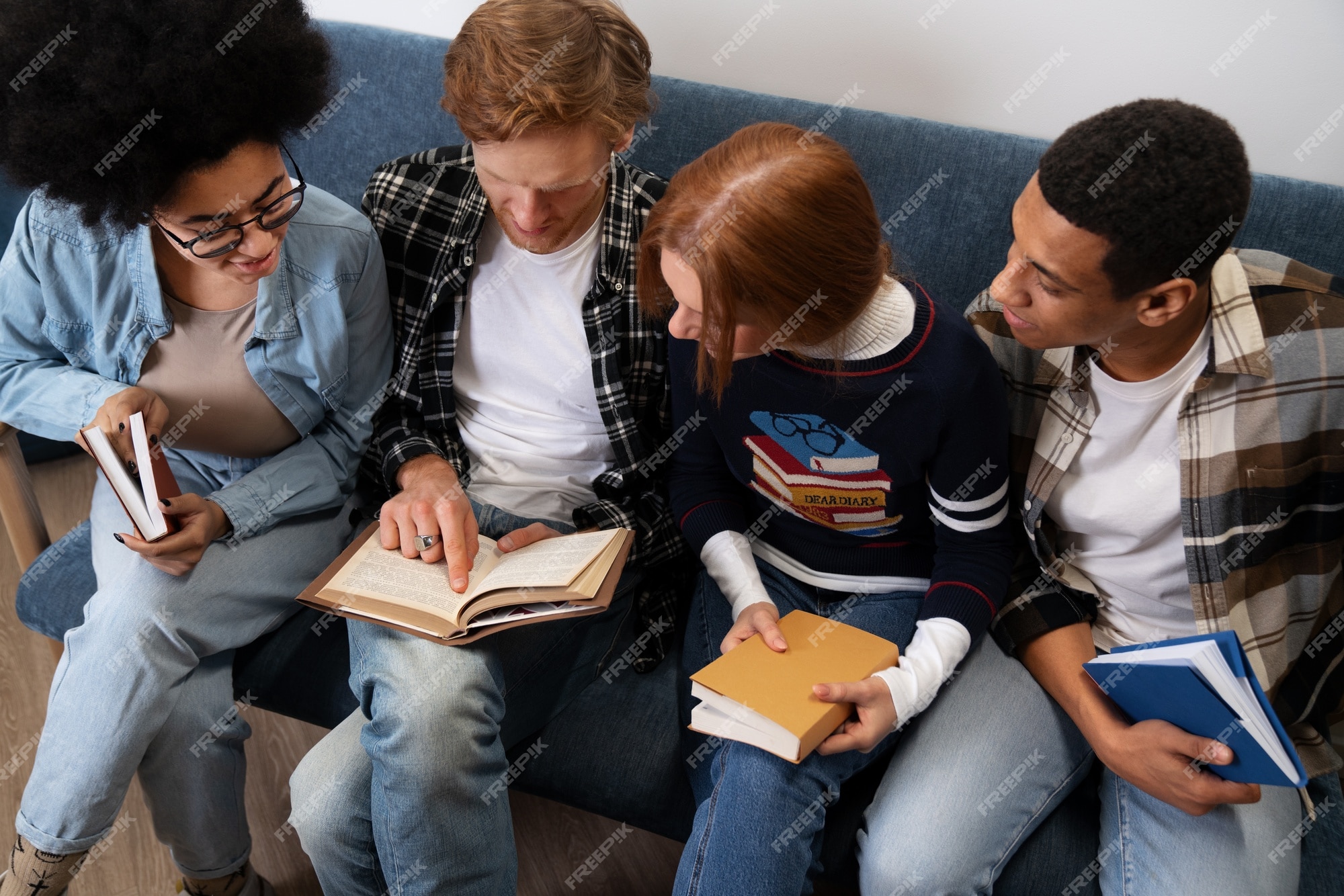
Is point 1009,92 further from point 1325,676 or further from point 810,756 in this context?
point 810,756

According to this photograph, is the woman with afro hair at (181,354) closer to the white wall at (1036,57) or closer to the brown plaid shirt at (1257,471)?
the white wall at (1036,57)

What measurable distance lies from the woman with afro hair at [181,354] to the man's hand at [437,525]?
7.3 inches

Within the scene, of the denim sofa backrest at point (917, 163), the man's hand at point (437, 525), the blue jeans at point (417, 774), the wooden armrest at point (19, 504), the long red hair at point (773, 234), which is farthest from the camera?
the wooden armrest at point (19, 504)

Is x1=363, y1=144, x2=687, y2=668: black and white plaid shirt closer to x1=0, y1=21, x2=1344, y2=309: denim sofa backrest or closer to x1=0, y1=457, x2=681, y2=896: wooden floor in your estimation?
x1=0, y1=21, x2=1344, y2=309: denim sofa backrest

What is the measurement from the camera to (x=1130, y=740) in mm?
1187

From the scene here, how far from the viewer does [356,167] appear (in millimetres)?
1853

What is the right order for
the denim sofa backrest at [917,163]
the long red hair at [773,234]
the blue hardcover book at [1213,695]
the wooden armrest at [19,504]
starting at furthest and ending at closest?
the wooden armrest at [19,504] < the denim sofa backrest at [917,163] < the long red hair at [773,234] < the blue hardcover book at [1213,695]

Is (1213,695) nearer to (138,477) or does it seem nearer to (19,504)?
(138,477)

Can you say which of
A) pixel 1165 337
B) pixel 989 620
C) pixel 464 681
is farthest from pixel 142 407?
pixel 1165 337

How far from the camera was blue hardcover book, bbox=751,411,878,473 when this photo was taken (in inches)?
50.9

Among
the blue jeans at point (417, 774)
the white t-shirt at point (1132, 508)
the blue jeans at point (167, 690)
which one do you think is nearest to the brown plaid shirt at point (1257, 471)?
the white t-shirt at point (1132, 508)

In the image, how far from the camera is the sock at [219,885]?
4.75 feet

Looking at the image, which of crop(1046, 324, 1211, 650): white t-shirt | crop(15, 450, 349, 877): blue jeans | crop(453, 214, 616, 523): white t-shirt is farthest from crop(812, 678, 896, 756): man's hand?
crop(15, 450, 349, 877): blue jeans

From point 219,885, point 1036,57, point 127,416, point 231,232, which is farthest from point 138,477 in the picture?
point 1036,57
